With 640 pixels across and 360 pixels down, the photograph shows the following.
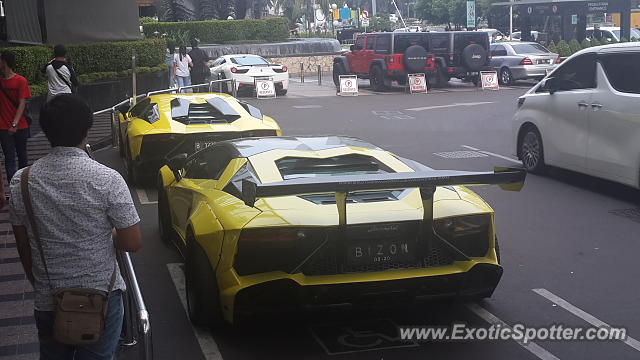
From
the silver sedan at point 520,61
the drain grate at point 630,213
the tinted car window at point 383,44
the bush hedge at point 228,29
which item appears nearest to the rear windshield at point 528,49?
the silver sedan at point 520,61

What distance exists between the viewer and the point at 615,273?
7.84 m

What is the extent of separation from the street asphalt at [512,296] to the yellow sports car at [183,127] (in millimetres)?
556

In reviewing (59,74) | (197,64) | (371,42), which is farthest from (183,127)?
(371,42)

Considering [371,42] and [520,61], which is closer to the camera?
[520,61]

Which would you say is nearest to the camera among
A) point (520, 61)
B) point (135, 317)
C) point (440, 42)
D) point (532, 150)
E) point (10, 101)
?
point (135, 317)

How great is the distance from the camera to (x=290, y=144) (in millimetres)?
7445

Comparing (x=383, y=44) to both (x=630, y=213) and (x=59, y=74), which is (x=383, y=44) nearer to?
(x=59, y=74)

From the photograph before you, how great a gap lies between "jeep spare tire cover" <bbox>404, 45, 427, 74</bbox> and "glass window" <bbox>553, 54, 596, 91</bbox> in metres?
17.0

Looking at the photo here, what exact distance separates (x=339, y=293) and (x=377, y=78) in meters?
25.6

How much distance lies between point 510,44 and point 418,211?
27163 mm

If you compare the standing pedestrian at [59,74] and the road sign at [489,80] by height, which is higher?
the standing pedestrian at [59,74]

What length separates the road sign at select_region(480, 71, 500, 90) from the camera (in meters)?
29.9

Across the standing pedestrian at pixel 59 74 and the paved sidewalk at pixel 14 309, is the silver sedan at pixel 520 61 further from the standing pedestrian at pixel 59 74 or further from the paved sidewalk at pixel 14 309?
the paved sidewalk at pixel 14 309

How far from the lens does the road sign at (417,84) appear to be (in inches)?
1160
